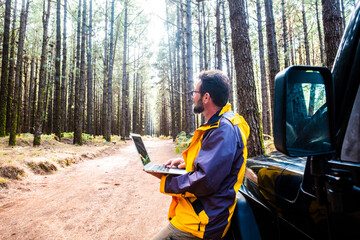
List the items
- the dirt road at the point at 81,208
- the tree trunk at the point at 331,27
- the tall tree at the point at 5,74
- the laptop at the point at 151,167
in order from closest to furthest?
1. the laptop at the point at 151,167
2. the dirt road at the point at 81,208
3. the tree trunk at the point at 331,27
4. the tall tree at the point at 5,74

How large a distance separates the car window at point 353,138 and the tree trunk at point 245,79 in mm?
4535

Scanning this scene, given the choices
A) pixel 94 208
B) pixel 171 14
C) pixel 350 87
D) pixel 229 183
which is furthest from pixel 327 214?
pixel 171 14

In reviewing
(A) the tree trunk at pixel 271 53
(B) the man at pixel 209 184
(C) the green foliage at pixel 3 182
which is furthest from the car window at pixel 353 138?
(A) the tree trunk at pixel 271 53

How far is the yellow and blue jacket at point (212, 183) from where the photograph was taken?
133 cm

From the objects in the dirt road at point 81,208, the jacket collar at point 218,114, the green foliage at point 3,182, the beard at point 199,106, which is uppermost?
the beard at point 199,106

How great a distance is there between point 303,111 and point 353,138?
0.69 ft

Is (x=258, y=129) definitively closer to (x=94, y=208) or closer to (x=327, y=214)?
(x=94, y=208)

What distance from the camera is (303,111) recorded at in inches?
32.4

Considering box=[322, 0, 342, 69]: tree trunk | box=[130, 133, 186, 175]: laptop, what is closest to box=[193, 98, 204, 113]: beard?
box=[130, 133, 186, 175]: laptop

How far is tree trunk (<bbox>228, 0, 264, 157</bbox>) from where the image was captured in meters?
5.16

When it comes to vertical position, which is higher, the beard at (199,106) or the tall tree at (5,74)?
the tall tree at (5,74)

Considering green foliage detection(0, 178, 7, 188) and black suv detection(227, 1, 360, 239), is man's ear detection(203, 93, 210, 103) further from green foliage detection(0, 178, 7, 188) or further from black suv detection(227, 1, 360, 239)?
green foliage detection(0, 178, 7, 188)

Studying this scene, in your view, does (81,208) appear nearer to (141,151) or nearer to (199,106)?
(141,151)

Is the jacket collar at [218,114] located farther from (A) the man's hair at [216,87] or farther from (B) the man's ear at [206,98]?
(B) the man's ear at [206,98]
